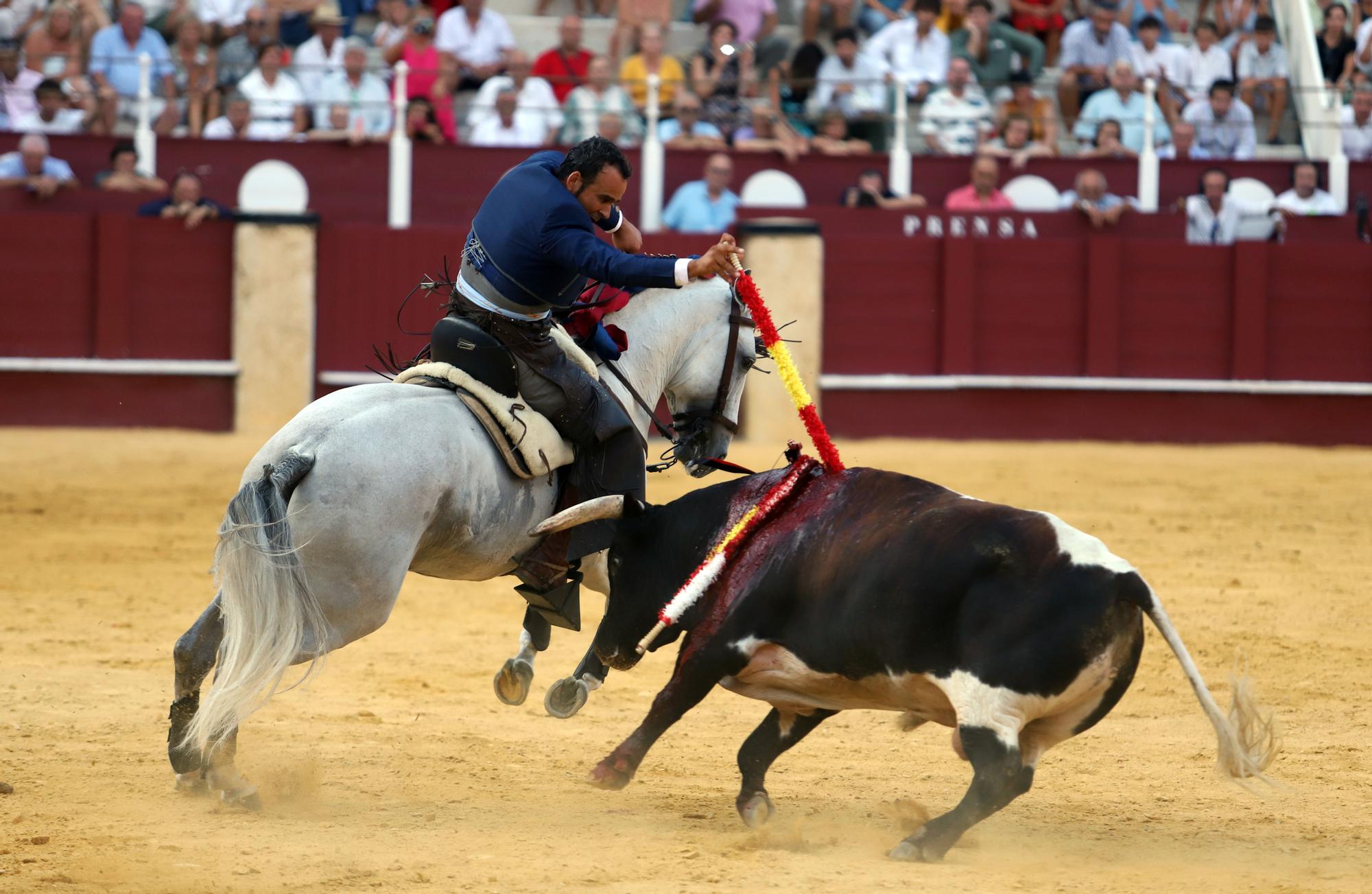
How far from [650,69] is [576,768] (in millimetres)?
8607

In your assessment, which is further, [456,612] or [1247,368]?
[1247,368]

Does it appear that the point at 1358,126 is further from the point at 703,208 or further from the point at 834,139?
the point at 703,208

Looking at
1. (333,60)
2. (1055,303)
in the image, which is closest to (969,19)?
(1055,303)

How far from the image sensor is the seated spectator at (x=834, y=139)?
40.8 feet

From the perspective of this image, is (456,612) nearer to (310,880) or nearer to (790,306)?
(310,880)

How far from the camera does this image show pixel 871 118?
12.4 meters

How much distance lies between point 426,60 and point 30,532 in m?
5.40

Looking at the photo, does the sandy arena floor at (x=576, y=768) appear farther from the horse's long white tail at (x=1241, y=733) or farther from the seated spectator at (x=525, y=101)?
the seated spectator at (x=525, y=101)

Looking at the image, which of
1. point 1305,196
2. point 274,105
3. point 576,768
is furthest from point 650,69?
point 576,768

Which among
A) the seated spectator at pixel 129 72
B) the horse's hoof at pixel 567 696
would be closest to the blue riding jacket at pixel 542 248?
the horse's hoof at pixel 567 696

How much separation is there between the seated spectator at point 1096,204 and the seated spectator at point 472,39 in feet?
14.1

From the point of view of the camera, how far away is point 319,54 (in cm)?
1241

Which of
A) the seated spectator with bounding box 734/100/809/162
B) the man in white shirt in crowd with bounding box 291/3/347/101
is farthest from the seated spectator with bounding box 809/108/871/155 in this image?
the man in white shirt in crowd with bounding box 291/3/347/101

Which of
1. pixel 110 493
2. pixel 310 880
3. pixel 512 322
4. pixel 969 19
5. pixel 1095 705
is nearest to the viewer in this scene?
pixel 310 880
